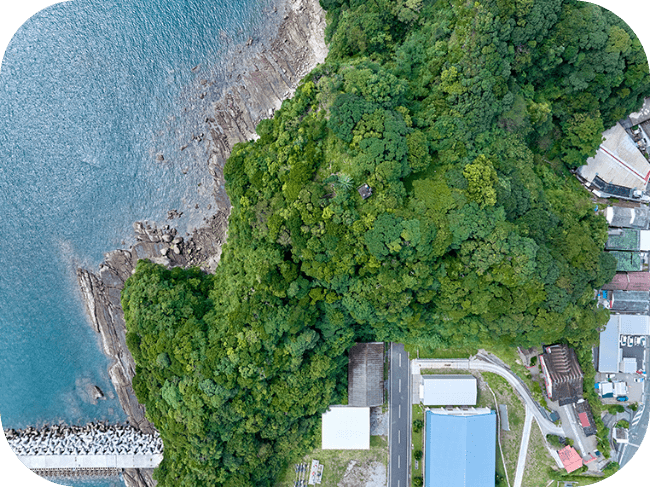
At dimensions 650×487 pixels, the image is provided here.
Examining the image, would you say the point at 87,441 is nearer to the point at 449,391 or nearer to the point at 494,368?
the point at 449,391

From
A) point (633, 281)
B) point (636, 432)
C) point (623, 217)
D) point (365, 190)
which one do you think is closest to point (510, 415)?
point (636, 432)

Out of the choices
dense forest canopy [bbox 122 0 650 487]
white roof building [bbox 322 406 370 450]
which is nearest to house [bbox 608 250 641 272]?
dense forest canopy [bbox 122 0 650 487]

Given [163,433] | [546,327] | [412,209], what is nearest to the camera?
[412,209]

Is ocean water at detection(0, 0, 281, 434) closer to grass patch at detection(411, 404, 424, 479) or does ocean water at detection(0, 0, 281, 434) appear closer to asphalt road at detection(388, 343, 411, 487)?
asphalt road at detection(388, 343, 411, 487)

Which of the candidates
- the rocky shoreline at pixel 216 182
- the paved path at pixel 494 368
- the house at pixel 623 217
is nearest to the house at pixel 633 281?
the house at pixel 623 217

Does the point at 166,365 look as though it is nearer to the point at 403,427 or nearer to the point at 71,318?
the point at 71,318

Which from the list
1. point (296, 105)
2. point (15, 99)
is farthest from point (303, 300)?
point (15, 99)

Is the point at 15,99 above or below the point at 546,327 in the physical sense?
above
